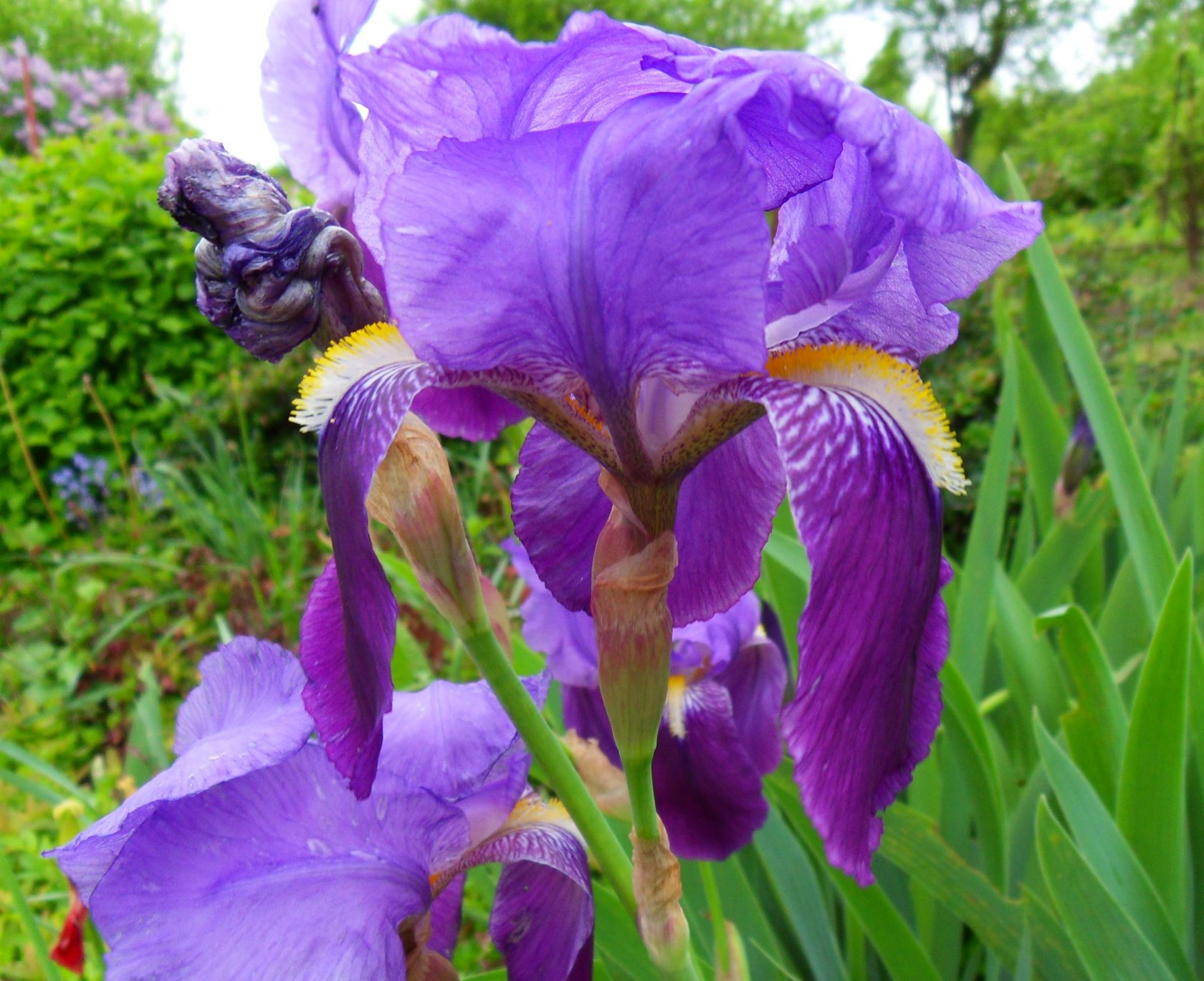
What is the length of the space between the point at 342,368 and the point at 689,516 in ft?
0.88

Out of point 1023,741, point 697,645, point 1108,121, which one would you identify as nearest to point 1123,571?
point 1023,741

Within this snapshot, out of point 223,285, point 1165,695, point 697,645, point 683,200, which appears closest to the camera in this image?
point 683,200

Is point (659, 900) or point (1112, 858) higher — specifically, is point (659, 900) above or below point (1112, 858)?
above

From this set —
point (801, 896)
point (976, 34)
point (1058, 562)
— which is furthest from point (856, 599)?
point (976, 34)

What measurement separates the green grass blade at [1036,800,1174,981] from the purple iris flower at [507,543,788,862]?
0.28 m

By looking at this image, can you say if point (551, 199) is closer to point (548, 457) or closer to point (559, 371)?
point (559, 371)

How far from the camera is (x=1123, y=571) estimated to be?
5.00 ft

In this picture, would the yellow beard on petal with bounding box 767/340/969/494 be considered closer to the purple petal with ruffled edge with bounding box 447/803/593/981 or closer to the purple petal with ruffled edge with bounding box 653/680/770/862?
the purple petal with ruffled edge with bounding box 447/803/593/981

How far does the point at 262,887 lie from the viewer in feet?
1.89

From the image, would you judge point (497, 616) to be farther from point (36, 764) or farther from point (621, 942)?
point (36, 764)

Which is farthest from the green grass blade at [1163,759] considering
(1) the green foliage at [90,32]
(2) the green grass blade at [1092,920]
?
(1) the green foliage at [90,32]

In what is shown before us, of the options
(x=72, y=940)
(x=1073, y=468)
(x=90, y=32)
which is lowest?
(x=90, y=32)

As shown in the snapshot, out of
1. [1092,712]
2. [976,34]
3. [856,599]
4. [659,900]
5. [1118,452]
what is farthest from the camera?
[976,34]

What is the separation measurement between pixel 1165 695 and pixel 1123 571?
0.71 m
